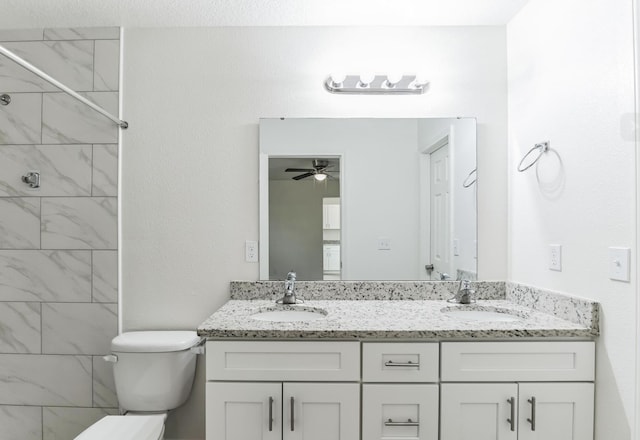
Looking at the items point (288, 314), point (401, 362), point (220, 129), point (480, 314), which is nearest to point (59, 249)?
point (220, 129)

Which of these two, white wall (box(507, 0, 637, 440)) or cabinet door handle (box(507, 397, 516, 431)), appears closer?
white wall (box(507, 0, 637, 440))

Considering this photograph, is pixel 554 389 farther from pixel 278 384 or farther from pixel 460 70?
pixel 460 70

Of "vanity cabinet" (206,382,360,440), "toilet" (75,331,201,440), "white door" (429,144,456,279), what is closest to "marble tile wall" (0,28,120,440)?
"toilet" (75,331,201,440)

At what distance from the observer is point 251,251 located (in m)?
2.12

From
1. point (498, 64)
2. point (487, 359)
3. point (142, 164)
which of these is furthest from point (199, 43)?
point (487, 359)

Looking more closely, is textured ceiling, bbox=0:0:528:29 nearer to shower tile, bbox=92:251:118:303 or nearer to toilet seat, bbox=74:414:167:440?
shower tile, bbox=92:251:118:303

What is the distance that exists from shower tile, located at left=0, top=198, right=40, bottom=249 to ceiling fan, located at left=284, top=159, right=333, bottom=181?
54.2 inches

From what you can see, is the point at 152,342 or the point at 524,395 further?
the point at 152,342

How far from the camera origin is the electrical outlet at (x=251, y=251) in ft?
6.95

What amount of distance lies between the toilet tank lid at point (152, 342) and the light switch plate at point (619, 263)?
181 cm

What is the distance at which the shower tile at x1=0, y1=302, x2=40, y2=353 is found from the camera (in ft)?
6.96

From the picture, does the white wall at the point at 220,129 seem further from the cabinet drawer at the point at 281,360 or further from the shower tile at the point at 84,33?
the cabinet drawer at the point at 281,360

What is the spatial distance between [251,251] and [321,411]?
0.92 m

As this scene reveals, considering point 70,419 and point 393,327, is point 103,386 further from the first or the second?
point 393,327
